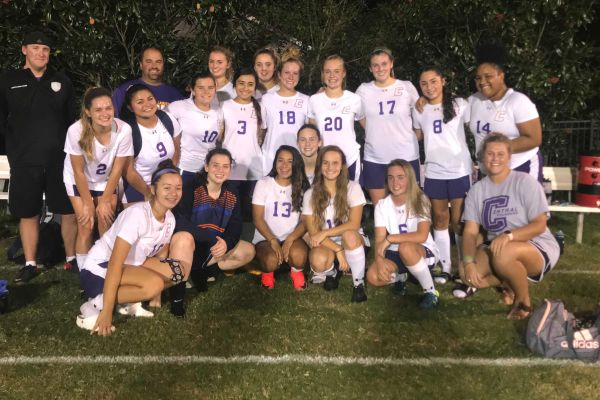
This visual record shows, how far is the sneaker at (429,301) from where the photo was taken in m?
4.23

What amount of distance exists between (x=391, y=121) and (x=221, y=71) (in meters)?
1.76

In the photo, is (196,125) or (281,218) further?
(196,125)

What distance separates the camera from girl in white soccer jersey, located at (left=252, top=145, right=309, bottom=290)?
15.5 ft

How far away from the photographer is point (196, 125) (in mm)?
5164

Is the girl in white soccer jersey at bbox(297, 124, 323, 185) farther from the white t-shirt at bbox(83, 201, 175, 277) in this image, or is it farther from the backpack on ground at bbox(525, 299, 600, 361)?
the backpack on ground at bbox(525, 299, 600, 361)

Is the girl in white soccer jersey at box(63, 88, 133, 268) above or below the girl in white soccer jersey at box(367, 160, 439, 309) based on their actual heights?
above

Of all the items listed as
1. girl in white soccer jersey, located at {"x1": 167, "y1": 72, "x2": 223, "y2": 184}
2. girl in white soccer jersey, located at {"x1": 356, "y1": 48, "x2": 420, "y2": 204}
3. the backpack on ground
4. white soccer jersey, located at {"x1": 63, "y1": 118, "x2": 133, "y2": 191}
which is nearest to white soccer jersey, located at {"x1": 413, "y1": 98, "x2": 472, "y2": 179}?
girl in white soccer jersey, located at {"x1": 356, "y1": 48, "x2": 420, "y2": 204}

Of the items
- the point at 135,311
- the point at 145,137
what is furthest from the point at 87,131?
the point at 135,311

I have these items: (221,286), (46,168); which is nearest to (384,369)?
(221,286)

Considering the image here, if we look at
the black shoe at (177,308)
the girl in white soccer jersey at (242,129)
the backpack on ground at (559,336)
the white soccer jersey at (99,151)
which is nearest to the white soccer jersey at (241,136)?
the girl in white soccer jersey at (242,129)

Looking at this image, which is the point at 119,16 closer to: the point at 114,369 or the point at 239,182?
the point at 239,182

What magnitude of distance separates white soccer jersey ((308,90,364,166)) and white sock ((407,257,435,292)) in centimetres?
143

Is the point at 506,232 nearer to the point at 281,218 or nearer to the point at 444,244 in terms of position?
the point at 444,244

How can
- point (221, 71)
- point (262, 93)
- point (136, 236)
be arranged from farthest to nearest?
point (262, 93) → point (221, 71) → point (136, 236)
